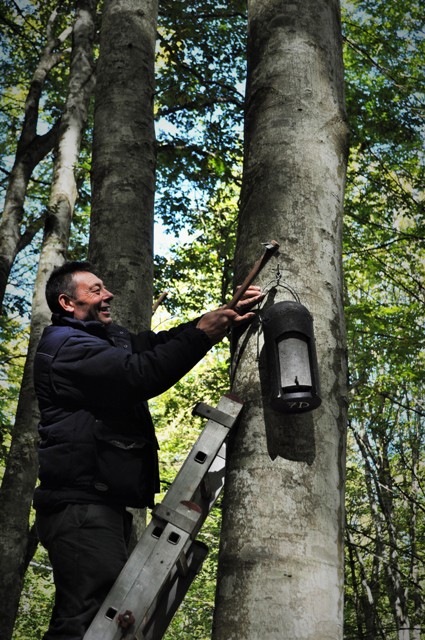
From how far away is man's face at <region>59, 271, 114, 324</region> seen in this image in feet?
10.9

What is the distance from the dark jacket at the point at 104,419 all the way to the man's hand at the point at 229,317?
4 centimetres

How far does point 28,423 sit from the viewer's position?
7688 mm

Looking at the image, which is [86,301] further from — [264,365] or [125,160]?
[125,160]

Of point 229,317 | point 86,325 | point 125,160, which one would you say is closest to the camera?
point 229,317

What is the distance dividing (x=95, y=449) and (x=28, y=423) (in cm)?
528

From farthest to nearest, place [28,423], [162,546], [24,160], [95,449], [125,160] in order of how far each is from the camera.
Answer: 1. [24,160]
2. [28,423]
3. [125,160]
4. [95,449]
5. [162,546]

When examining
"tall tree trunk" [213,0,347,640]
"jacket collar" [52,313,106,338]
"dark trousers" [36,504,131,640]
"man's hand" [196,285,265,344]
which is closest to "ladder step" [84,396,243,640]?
"tall tree trunk" [213,0,347,640]

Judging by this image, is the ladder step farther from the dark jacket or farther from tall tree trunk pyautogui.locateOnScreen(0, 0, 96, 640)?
tall tree trunk pyautogui.locateOnScreen(0, 0, 96, 640)

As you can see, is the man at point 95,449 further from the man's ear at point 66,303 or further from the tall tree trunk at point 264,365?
the man's ear at point 66,303

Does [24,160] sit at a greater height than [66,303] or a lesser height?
greater

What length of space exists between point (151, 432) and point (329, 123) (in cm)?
146

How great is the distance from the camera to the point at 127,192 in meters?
4.91

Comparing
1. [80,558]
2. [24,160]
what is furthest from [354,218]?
[80,558]

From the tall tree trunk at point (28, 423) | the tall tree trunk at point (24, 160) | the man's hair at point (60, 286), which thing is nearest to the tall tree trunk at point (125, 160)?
the man's hair at point (60, 286)
